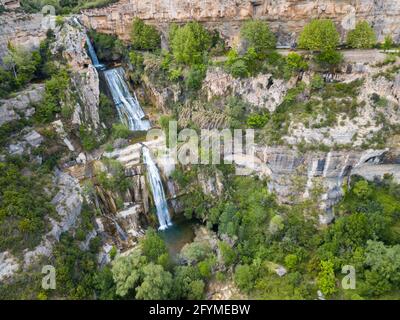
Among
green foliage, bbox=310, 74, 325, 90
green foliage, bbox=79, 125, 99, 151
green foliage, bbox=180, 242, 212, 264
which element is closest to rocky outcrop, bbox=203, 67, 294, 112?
green foliage, bbox=310, 74, 325, 90

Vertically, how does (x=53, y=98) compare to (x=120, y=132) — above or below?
above

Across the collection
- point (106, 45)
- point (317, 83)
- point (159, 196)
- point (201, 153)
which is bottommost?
point (159, 196)

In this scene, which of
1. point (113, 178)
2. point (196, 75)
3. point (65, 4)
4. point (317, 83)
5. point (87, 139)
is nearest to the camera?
point (317, 83)

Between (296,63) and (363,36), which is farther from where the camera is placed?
(296,63)

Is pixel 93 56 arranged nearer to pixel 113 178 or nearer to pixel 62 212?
pixel 113 178

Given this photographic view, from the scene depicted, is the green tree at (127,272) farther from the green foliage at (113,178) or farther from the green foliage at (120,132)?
→ the green foliage at (120,132)

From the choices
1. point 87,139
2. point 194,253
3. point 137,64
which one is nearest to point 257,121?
point 194,253

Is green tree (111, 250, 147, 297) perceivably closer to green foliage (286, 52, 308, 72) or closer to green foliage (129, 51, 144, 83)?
green foliage (286, 52, 308, 72)

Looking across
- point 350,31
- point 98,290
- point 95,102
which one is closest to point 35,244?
point 98,290
